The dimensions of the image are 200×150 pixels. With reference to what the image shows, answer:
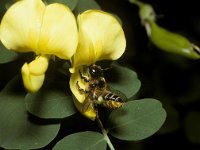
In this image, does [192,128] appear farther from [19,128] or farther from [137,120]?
[19,128]

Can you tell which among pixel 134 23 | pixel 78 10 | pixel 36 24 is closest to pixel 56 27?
pixel 36 24

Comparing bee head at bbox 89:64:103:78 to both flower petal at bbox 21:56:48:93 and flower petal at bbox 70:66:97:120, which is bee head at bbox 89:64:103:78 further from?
flower petal at bbox 21:56:48:93

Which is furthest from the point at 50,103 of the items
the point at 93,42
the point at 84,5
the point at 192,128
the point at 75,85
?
the point at 192,128

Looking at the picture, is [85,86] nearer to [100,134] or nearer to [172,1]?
[100,134]

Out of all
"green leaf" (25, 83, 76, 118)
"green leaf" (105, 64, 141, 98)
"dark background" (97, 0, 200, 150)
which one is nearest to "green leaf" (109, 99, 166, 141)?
"green leaf" (105, 64, 141, 98)

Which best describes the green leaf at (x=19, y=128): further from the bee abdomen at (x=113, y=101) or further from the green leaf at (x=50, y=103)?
the bee abdomen at (x=113, y=101)

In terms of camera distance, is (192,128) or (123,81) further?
(192,128)

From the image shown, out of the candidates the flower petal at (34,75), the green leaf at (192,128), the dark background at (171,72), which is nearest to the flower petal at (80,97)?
the flower petal at (34,75)

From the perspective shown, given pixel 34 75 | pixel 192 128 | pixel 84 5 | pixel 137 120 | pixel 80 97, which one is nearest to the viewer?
pixel 34 75
